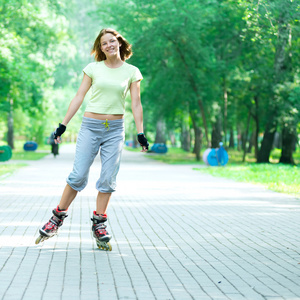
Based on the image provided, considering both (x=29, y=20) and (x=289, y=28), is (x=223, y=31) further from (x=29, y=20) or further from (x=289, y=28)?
(x=289, y=28)

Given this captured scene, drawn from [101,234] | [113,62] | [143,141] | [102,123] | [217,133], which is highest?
[113,62]

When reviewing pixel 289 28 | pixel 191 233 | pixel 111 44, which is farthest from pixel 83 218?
pixel 289 28

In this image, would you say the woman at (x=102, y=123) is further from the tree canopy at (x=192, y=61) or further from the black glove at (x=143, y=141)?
the tree canopy at (x=192, y=61)

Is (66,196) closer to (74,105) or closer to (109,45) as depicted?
(74,105)

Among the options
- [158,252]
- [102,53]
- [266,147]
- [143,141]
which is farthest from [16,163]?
[143,141]

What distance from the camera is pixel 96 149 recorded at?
5918mm

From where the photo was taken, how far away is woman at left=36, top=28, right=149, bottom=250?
5812mm

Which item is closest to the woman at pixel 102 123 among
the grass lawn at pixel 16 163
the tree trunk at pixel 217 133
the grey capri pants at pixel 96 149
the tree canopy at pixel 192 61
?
the grey capri pants at pixel 96 149

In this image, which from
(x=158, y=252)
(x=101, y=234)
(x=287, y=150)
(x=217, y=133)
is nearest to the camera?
(x=101, y=234)

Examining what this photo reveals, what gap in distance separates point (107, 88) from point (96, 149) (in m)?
0.61

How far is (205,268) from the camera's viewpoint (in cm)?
529

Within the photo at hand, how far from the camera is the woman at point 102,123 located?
5.81m

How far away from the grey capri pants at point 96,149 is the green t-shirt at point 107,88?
13cm

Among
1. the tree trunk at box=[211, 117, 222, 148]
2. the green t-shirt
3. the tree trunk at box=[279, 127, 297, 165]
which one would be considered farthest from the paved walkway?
the tree trunk at box=[211, 117, 222, 148]
